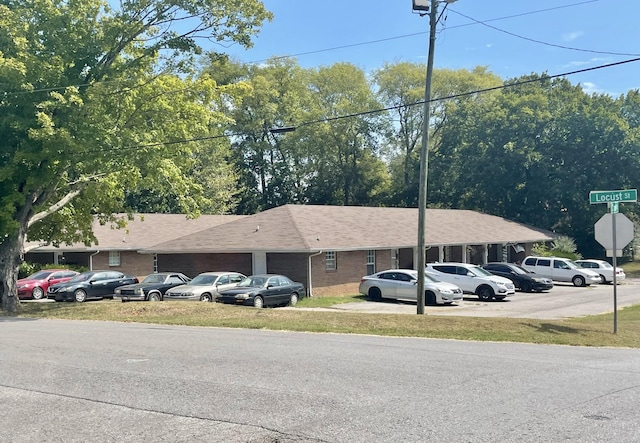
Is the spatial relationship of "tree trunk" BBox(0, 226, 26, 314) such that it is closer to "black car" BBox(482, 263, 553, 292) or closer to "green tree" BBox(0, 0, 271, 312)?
"green tree" BBox(0, 0, 271, 312)

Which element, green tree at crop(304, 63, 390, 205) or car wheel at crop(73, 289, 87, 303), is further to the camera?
green tree at crop(304, 63, 390, 205)

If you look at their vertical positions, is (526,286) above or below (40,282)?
below

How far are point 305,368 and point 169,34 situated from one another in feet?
57.0

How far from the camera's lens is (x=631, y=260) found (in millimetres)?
60188

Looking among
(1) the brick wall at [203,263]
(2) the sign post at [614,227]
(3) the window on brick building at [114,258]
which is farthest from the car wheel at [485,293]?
(3) the window on brick building at [114,258]

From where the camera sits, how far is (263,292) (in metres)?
24.5

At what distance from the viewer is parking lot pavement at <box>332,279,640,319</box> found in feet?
78.6

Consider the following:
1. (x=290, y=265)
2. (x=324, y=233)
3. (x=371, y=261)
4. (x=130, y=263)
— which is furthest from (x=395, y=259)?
(x=130, y=263)

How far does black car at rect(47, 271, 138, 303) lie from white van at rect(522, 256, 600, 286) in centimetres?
2419

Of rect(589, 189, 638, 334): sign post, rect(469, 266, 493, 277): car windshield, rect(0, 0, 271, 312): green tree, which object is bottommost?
rect(469, 266, 493, 277): car windshield

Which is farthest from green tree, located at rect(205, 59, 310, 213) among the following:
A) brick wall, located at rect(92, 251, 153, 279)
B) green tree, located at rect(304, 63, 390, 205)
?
brick wall, located at rect(92, 251, 153, 279)

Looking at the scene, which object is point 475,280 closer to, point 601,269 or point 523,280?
point 523,280

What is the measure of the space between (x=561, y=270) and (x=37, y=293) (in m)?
29.0

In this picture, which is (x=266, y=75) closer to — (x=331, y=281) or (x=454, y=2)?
(x=331, y=281)
